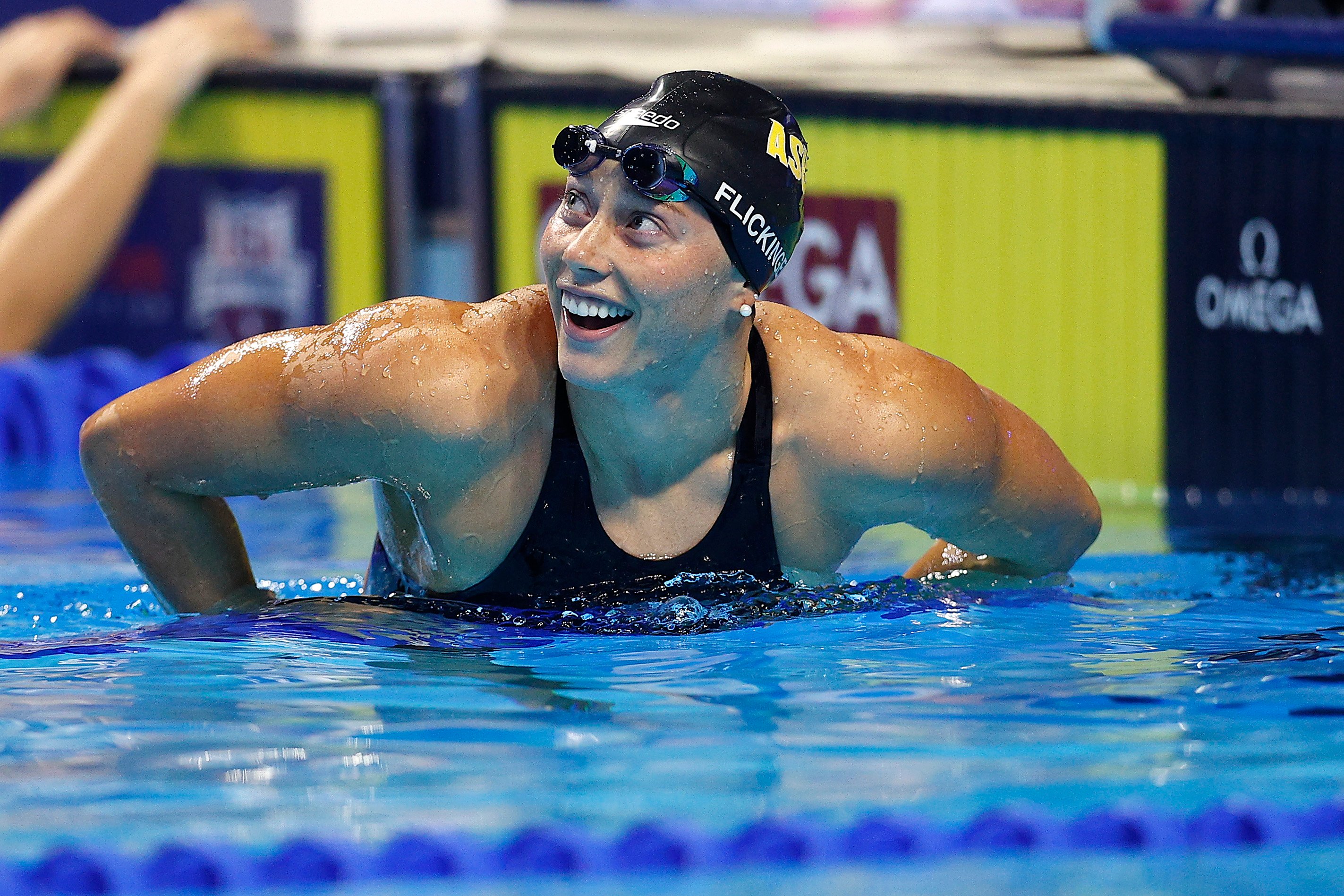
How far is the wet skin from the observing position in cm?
270

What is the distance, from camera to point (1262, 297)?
627cm

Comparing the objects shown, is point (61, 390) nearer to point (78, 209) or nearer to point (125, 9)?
point (78, 209)

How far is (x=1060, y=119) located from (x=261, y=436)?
4410 millimetres

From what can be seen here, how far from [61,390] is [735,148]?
4.53m

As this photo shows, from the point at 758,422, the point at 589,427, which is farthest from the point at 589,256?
the point at 758,422

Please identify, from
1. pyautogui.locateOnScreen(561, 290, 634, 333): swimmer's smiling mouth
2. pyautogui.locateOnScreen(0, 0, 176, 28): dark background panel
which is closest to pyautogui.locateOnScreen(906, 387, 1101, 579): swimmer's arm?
pyautogui.locateOnScreen(561, 290, 634, 333): swimmer's smiling mouth

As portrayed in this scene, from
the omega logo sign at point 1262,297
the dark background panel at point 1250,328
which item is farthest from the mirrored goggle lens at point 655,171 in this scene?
the omega logo sign at point 1262,297

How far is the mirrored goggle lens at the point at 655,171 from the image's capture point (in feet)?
8.79

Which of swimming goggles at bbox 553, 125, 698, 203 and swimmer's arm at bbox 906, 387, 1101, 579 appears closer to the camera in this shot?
swimming goggles at bbox 553, 125, 698, 203

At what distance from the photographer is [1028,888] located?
1.85 metres

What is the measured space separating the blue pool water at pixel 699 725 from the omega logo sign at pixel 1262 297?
299cm

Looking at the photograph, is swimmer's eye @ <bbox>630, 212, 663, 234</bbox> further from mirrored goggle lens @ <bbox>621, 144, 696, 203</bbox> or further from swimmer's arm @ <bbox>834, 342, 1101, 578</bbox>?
swimmer's arm @ <bbox>834, 342, 1101, 578</bbox>

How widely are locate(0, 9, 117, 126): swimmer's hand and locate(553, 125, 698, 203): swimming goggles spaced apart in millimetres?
4731

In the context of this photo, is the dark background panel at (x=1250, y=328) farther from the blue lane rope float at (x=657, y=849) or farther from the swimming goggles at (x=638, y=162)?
the blue lane rope float at (x=657, y=849)
